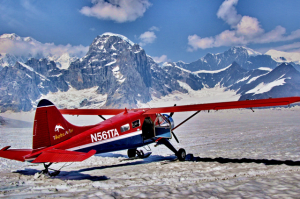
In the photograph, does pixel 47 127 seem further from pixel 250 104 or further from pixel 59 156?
pixel 250 104

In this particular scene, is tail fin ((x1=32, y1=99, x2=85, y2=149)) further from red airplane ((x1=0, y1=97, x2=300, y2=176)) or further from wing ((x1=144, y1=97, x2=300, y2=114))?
wing ((x1=144, y1=97, x2=300, y2=114))

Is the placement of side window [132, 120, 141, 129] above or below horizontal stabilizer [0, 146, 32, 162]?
above

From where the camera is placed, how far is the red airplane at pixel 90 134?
6490 millimetres

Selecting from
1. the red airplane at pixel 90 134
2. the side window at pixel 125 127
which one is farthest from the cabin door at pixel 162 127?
the side window at pixel 125 127

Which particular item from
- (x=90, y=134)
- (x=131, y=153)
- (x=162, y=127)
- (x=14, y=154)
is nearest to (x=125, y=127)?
(x=90, y=134)

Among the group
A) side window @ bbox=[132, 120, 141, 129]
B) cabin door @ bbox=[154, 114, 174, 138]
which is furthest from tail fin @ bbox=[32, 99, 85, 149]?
cabin door @ bbox=[154, 114, 174, 138]

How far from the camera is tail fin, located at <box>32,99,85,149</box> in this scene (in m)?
6.74

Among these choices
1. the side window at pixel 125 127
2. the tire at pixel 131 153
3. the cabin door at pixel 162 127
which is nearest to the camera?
the side window at pixel 125 127

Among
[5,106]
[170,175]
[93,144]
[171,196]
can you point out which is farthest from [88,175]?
[5,106]

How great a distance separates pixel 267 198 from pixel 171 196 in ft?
6.22

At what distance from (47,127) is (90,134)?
4.77ft

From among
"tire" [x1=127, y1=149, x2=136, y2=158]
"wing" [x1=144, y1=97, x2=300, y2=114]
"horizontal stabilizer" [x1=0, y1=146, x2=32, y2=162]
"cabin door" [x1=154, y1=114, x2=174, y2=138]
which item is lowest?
"tire" [x1=127, y1=149, x2=136, y2=158]

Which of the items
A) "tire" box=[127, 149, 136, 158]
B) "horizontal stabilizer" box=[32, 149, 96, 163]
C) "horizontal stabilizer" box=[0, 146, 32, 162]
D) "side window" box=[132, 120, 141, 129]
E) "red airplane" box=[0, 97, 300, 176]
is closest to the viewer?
"horizontal stabilizer" box=[32, 149, 96, 163]

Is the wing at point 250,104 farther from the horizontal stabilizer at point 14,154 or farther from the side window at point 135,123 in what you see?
the horizontal stabilizer at point 14,154
